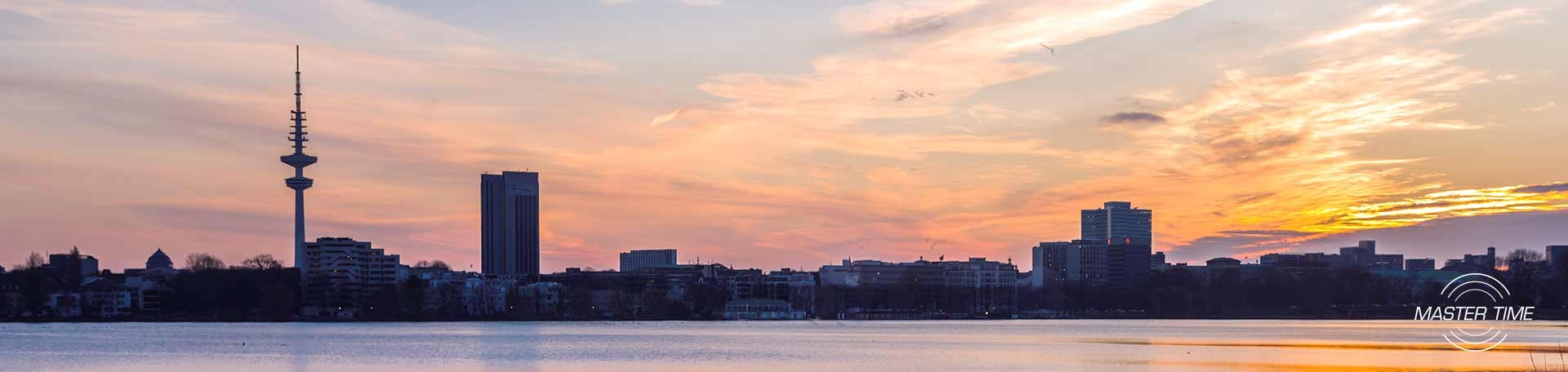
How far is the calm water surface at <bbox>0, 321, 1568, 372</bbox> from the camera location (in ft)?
288

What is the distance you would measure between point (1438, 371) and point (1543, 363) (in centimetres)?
617

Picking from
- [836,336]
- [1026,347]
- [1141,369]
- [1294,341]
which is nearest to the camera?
[1141,369]

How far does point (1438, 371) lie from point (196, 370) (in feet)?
180

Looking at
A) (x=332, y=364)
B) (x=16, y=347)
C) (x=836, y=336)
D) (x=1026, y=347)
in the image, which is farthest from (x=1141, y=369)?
(x=16, y=347)

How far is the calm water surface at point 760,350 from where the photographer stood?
87875 millimetres

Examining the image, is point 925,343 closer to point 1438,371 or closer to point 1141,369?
point 1141,369

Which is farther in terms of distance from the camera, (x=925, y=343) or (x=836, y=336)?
(x=836, y=336)

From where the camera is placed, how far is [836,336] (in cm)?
13925

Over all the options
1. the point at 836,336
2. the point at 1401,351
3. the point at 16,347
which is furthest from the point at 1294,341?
the point at 16,347

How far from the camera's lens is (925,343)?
120 m

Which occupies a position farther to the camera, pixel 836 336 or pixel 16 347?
pixel 836 336

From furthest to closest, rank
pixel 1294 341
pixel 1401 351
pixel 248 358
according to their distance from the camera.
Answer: pixel 1294 341 → pixel 1401 351 → pixel 248 358

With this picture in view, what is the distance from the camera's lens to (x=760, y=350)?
109 metres

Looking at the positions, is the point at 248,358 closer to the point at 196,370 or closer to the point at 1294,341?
the point at 196,370
